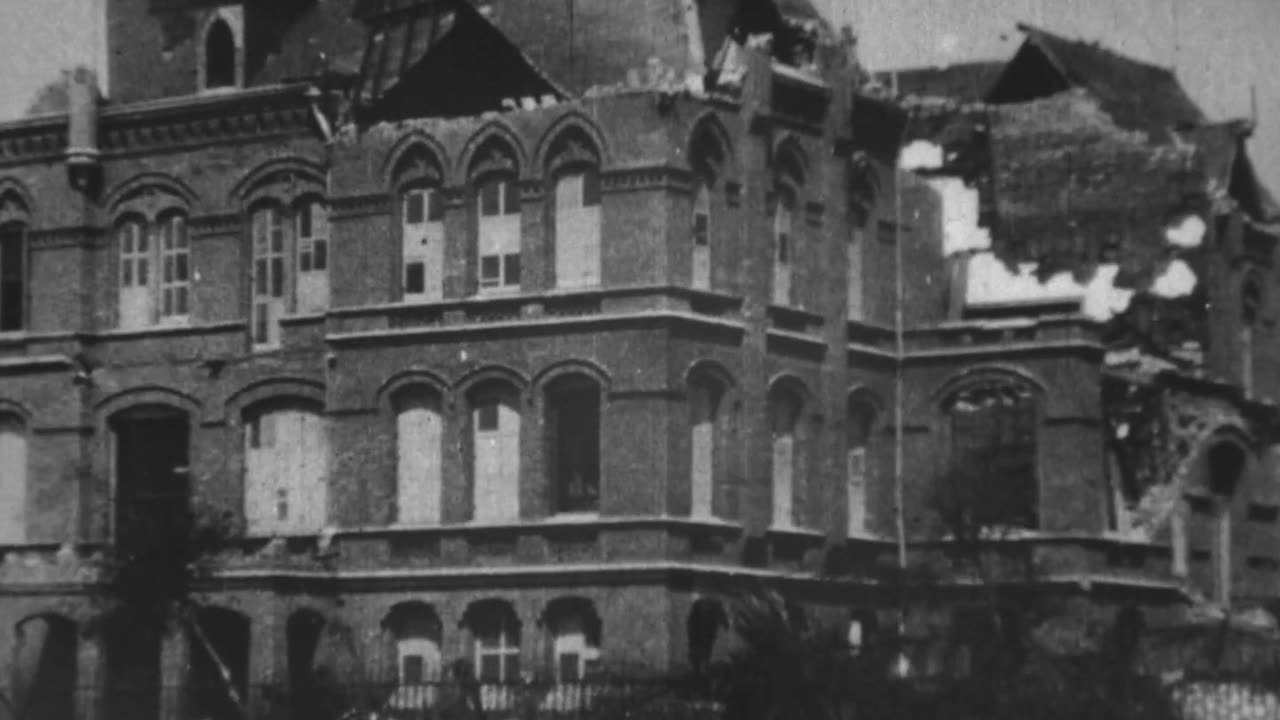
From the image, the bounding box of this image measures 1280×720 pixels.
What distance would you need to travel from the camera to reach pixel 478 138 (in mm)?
43344

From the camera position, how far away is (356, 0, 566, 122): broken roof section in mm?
44000

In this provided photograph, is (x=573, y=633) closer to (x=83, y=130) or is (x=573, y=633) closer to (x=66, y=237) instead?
(x=66, y=237)

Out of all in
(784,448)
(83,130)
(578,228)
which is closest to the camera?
(578,228)

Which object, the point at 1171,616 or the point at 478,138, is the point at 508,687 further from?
the point at 1171,616

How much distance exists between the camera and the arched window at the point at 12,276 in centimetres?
4772

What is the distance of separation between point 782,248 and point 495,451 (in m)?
5.13

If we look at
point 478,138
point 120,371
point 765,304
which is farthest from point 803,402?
point 120,371

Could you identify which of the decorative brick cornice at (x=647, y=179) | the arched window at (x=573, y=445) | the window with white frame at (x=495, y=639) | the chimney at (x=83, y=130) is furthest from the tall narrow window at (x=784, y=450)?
the chimney at (x=83, y=130)

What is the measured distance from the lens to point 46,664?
45875 mm

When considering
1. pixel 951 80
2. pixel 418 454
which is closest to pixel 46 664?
pixel 418 454

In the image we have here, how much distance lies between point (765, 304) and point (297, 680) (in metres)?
8.35

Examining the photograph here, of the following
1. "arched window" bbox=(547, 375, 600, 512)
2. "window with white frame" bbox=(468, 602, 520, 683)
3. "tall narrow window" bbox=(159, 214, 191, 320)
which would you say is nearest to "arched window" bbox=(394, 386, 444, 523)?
"window with white frame" bbox=(468, 602, 520, 683)

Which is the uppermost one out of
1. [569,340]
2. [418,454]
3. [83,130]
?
[83,130]

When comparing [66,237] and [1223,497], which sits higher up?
[66,237]
